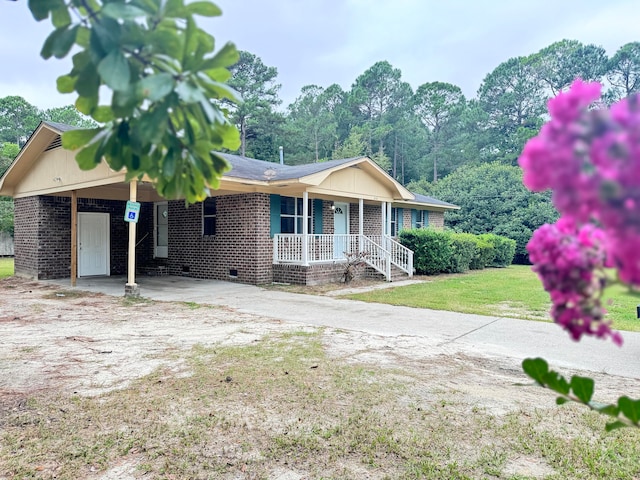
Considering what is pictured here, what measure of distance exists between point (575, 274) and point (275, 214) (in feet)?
40.8

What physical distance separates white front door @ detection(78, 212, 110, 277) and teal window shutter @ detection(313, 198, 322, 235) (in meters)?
6.87

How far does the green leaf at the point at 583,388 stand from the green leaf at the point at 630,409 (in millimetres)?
100

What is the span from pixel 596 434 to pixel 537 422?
0.38 m

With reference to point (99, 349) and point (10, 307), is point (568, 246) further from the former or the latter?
point (10, 307)

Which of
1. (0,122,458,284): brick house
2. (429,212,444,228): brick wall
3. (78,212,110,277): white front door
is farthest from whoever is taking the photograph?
(429,212,444,228): brick wall

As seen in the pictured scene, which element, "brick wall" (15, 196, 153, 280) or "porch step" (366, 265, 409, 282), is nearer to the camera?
"brick wall" (15, 196, 153, 280)

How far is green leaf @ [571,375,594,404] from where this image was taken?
1.17m

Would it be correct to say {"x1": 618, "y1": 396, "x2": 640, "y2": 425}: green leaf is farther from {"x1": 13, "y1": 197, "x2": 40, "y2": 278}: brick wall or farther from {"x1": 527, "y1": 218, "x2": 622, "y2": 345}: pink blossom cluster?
{"x1": 13, "y1": 197, "x2": 40, "y2": 278}: brick wall

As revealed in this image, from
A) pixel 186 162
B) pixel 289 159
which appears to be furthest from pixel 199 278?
pixel 289 159

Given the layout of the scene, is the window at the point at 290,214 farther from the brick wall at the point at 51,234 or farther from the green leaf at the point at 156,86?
the green leaf at the point at 156,86

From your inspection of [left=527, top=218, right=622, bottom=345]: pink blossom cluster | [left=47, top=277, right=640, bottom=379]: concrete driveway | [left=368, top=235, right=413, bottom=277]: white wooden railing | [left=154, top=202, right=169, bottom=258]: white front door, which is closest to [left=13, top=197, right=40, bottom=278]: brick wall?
[left=47, top=277, right=640, bottom=379]: concrete driveway

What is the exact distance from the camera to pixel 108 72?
935 mm

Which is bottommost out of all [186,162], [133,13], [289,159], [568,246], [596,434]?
[596,434]

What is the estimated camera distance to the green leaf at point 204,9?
3.40ft
